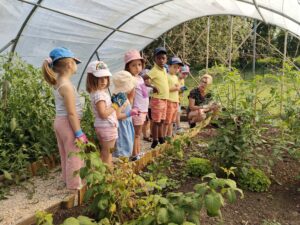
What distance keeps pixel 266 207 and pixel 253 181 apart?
303 millimetres

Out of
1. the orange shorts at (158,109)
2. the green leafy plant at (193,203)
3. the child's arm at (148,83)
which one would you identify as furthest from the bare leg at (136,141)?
the green leafy plant at (193,203)

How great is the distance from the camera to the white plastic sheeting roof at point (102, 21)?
457 cm

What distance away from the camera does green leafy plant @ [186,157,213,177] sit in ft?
11.3

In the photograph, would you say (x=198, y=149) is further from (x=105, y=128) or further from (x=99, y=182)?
(x=99, y=182)

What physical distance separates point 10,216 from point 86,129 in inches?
55.8

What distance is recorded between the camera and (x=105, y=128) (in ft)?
10.6

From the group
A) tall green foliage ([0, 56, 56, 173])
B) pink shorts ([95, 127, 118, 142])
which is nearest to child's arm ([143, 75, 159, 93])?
tall green foliage ([0, 56, 56, 173])

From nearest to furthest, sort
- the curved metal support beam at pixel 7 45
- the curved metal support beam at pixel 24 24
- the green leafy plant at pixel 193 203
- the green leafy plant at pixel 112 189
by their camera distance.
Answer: the green leafy plant at pixel 193 203 < the green leafy plant at pixel 112 189 < the curved metal support beam at pixel 24 24 < the curved metal support beam at pixel 7 45

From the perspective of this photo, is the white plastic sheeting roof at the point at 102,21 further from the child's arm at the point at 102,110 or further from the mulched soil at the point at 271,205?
the mulched soil at the point at 271,205

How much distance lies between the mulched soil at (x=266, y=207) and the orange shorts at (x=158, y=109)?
1243 millimetres

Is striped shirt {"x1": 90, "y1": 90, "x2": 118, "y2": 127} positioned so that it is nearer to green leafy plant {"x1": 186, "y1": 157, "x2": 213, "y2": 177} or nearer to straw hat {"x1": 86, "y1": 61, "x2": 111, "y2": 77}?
straw hat {"x1": 86, "y1": 61, "x2": 111, "y2": 77}

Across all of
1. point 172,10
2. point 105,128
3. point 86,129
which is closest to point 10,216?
point 105,128

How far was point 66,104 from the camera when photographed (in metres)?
2.89

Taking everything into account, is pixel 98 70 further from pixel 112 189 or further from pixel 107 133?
pixel 112 189
